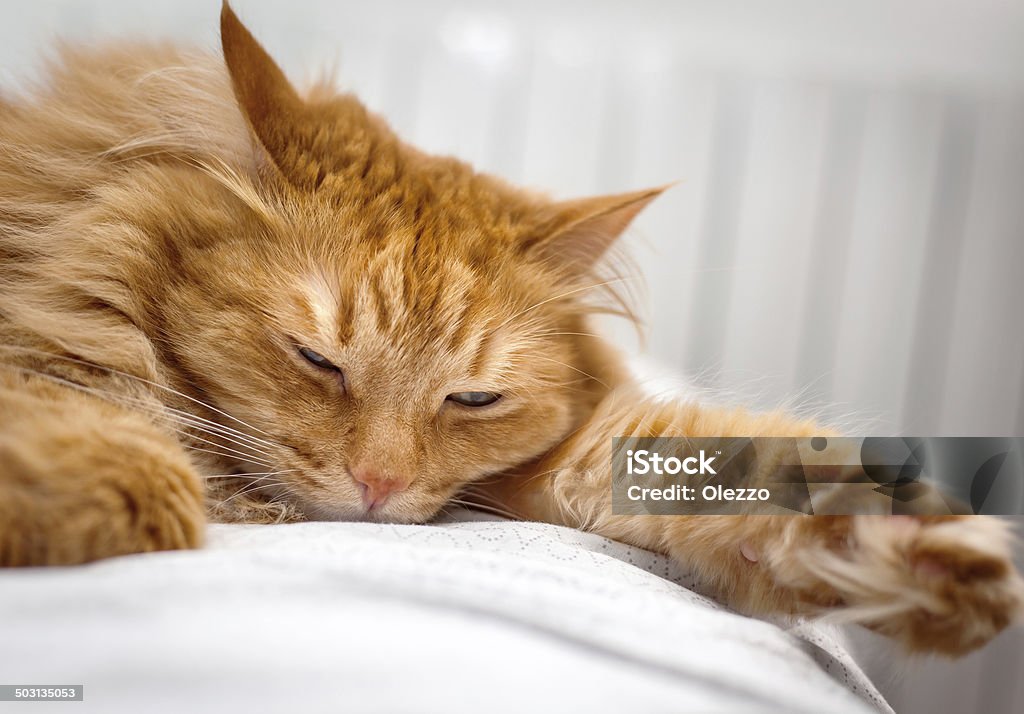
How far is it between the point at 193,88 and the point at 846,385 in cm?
176

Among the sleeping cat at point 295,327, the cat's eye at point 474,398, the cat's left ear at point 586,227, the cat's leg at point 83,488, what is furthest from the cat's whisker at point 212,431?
the cat's left ear at point 586,227

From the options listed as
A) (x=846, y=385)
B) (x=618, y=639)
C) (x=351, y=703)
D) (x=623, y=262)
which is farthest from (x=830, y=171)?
(x=351, y=703)

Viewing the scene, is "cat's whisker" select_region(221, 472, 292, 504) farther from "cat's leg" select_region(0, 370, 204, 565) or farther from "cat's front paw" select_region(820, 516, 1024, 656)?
"cat's front paw" select_region(820, 516, 1024, 656)

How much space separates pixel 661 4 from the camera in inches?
75.3

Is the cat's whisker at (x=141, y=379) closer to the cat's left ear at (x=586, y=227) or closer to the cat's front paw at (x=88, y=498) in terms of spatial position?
the cat's front paw at (x=88, y=498)

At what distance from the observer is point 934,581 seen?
62 centimetres

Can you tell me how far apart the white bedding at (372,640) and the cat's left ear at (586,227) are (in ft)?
1.97

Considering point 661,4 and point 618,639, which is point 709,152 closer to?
point 661,4

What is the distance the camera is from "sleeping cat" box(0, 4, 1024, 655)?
823 millimetres

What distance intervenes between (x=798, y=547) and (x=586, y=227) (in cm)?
58

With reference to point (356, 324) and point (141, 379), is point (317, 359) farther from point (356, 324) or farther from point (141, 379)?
point (141, 379)

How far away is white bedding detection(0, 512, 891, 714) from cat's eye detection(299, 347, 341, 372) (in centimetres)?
30

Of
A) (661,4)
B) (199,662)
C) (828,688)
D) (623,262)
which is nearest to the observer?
(199,662)

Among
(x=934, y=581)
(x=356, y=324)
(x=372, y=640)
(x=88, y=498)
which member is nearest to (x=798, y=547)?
(x=934, y=581)
